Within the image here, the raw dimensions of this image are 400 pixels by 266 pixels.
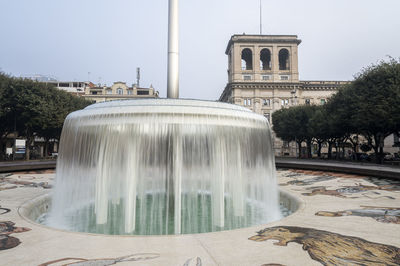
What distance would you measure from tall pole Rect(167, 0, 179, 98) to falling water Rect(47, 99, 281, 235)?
3496 millimetres

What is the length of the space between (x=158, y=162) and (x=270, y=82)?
68.9m

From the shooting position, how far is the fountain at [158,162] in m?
9.24

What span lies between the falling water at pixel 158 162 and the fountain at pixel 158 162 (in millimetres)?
35

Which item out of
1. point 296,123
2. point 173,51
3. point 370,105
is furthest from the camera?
point 296,123

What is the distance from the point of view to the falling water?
923cm

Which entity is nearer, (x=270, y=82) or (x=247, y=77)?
(x=270, y=82)

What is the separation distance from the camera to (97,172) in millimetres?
9641

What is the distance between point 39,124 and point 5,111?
4.52 metres

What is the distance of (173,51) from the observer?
45.7 ft

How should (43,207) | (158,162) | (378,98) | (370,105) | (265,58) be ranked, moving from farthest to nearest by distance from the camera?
1. (265,58)
2. (370,105)
3. (378,98)
4. (43,207)
5. (158,162)

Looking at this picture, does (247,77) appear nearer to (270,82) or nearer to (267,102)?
(270,82)

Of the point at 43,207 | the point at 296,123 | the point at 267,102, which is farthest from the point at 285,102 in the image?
the point at 43,207

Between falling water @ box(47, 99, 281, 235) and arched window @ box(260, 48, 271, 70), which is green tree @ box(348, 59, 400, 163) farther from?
arched window @ box(260, 48, 271, 70)

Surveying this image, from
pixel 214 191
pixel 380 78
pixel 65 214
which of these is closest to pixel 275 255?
pixel 214 191
